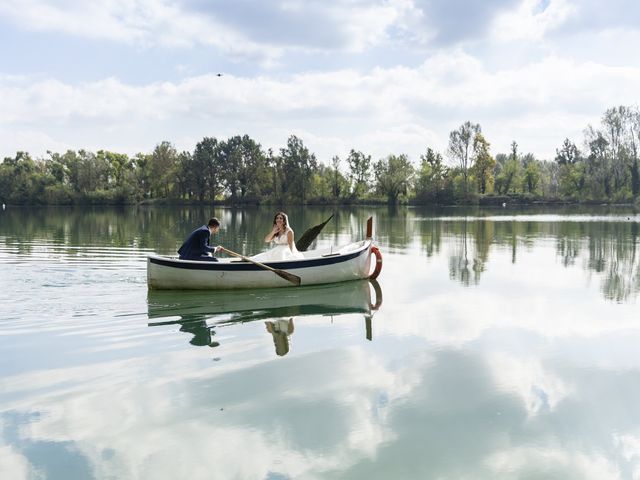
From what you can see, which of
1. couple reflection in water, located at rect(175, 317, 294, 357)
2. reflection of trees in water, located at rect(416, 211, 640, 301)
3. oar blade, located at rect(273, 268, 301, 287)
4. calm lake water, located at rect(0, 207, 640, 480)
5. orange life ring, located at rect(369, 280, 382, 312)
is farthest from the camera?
reflection of trees in water, located at rect(416, 211, 640, 301)

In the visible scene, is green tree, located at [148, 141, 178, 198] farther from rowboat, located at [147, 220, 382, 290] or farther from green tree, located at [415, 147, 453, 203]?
rowboat, located at [147, 220, 382, 290]

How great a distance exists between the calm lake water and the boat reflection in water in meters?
0.07

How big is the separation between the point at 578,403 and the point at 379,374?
2.38 meters

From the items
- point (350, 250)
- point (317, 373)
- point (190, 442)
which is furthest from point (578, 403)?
point (350, 250)

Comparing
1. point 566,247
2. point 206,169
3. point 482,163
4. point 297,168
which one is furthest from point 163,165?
point 566,247

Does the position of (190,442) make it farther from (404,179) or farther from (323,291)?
(404,179)

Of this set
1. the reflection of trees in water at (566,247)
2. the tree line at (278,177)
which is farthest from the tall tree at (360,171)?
the reflection of trees in water at (566,247)

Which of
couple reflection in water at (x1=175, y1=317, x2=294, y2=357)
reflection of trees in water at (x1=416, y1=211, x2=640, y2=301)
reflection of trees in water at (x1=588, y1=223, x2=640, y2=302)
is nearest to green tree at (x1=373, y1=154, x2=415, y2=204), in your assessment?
reflection of trees in water at (x1=416, y1=211, x2=640, y2=301)

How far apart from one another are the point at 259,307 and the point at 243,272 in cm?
132

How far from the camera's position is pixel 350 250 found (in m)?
15.4

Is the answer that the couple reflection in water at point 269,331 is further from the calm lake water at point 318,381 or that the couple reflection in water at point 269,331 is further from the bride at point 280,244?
the bride at point 280,244

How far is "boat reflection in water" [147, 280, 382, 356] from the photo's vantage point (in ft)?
33.4

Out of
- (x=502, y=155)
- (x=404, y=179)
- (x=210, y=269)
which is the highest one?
(x=502, y=155)

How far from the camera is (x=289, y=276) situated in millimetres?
13406
